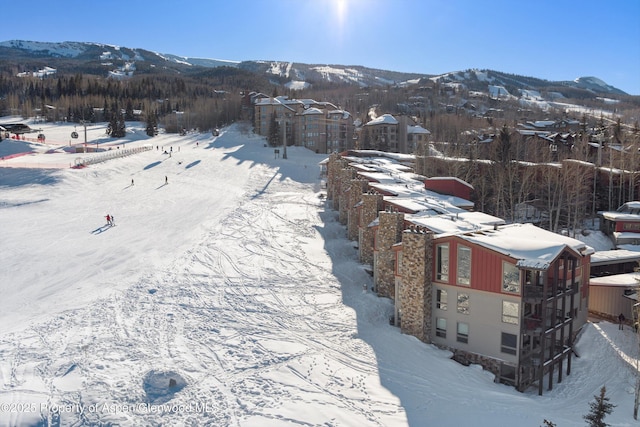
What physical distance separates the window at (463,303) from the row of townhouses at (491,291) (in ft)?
0.13

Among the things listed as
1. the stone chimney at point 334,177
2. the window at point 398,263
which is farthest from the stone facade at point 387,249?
the stone chimney at point 334,177

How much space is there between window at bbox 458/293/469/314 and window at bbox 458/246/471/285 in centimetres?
55

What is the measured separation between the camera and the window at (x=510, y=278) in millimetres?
17547

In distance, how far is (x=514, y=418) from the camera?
15.3 meters

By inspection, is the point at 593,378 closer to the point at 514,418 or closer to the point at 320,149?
the point at 514,418

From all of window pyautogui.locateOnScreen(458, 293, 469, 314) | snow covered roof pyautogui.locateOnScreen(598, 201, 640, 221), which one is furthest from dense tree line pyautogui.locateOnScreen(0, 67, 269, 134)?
window pyautogui.locateOnScreen(458, 293, 469, 314)

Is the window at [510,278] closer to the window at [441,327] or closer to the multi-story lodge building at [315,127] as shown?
the window at [441,327]

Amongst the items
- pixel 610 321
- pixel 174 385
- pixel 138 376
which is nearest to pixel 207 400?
pixel 174 385

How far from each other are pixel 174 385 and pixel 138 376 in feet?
4.10

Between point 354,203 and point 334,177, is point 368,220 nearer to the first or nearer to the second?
point 354,203

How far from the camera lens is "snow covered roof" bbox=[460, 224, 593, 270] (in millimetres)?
16953

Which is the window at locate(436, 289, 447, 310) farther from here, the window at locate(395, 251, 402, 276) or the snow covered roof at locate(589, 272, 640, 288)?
the snow covered roof at locate(589, 272, 640, 288)

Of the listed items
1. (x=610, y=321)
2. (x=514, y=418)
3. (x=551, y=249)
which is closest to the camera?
(x=514, y=418)

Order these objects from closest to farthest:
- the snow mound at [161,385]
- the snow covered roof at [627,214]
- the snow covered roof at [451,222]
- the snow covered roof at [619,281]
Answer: the snow mound at [161,385] < the snow covered roof at [451,222] < the snow covered roof at [619,281] < the snow covered roof at [627,214]
